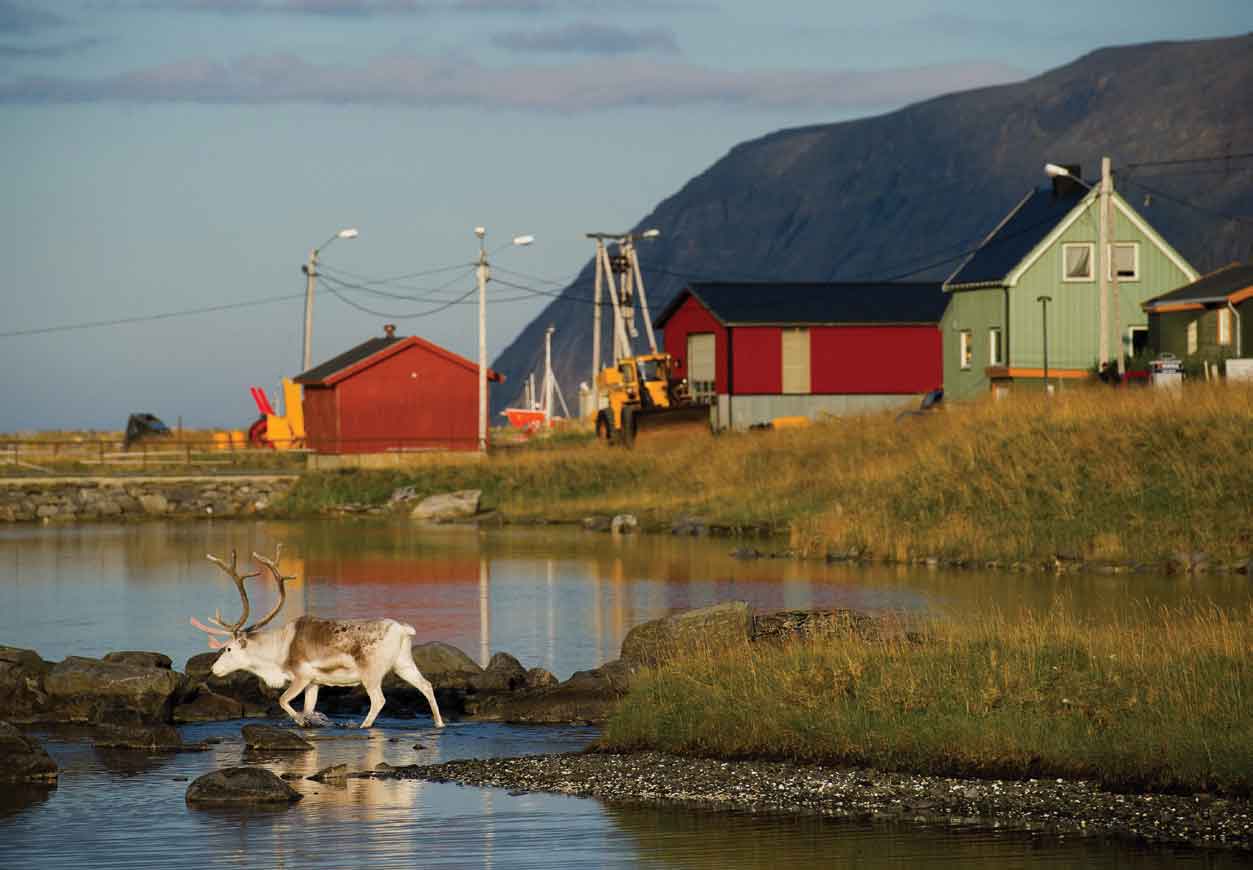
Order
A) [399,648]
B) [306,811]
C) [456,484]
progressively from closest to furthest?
1. [306,811]
2. [399,648]
3. [456,484]

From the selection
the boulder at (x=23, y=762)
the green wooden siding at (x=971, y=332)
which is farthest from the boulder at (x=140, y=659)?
the green wooden siding at (x=971, y=332)

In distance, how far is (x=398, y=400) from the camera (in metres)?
72.4

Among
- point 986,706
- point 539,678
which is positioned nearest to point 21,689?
Answer: point 539,678

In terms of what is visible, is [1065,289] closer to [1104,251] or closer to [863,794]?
[1104,251]

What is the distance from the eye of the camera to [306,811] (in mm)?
16016

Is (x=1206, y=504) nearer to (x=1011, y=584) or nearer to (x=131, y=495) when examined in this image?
(x=1011, y=584)

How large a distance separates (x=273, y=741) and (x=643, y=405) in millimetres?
49086

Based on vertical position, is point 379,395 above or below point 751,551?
above

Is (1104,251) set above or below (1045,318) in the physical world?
above

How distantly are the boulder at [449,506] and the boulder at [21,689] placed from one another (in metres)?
35.8

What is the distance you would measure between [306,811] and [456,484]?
44.9 metres

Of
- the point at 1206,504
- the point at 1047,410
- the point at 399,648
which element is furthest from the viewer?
the point at 1047,410

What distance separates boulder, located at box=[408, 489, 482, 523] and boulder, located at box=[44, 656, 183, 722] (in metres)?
36.5

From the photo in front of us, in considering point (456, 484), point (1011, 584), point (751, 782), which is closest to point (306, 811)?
point (751, 782)
